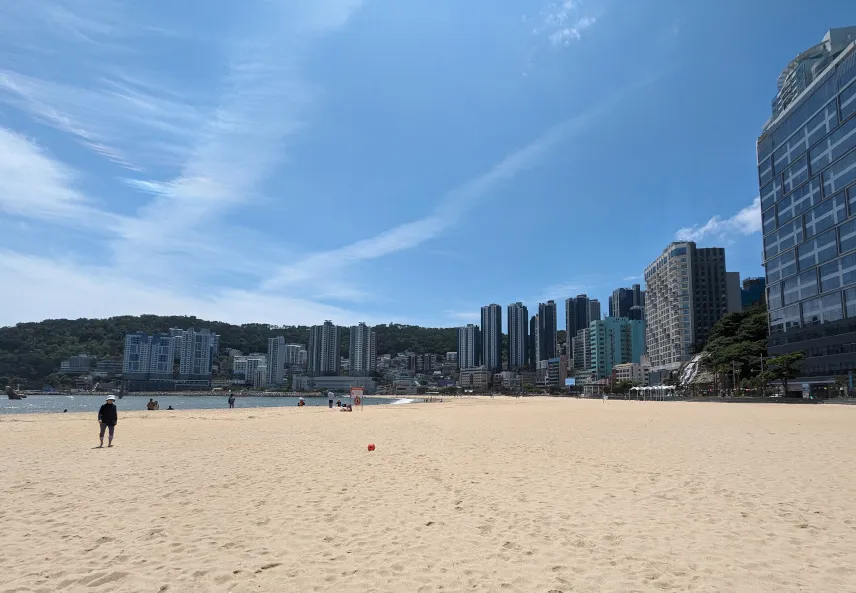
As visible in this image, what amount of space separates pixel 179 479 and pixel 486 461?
6.92 m

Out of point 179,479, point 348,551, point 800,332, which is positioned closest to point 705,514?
point 348,551

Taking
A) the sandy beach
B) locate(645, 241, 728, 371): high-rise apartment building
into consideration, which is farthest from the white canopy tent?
the sandy beach

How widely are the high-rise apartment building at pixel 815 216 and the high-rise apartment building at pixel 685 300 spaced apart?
60.9m

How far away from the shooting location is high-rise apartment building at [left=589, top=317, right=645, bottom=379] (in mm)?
180875

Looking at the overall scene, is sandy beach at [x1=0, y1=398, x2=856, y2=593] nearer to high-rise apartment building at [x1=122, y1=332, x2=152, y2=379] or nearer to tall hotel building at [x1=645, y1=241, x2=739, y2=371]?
tall hotel building at [x1=645, y1=241, x2=739, y2=371]

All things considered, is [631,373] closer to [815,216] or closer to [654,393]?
[654,393]

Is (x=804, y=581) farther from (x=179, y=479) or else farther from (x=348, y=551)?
(x=179, y=479)

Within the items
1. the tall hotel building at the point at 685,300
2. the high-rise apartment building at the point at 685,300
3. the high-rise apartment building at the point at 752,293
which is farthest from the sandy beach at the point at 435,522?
the high-rise apartment building at the point at 752,293

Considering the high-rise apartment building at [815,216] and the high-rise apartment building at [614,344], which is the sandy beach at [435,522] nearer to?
the high-rise apartment building at [815,216]

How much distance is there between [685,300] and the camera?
5276 inches

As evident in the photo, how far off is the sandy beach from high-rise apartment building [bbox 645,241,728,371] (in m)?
134

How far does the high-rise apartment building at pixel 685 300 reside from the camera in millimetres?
133250

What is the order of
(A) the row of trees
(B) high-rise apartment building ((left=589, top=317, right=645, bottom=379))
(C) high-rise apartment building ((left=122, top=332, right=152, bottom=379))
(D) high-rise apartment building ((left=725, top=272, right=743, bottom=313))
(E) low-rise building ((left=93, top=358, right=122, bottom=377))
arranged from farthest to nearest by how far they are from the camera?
(C) high-rise apartment building ((left=122, top=332, right=152, bottom=379)) → (E) low-rise building ((left=93, top=358, right=122, bottom=377)) → (B) high-rise apartment building ((left=589, top=317, right=645, bottom=379)) → (D) high-rise apartment building ((left=725, top=272, right=743, bottom=313)) → (A) the row of trees

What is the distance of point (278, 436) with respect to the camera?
63.7ft
